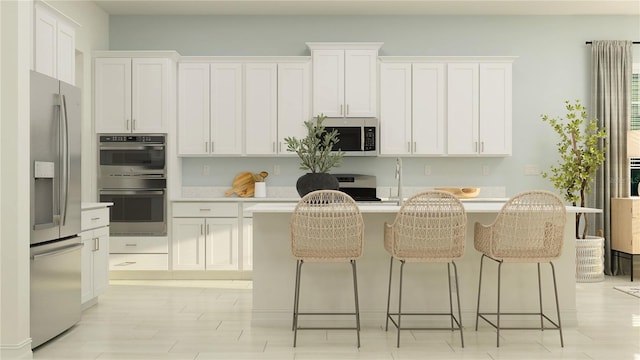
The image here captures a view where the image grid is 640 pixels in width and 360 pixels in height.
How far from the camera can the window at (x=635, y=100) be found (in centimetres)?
684

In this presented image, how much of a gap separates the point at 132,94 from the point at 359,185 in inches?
108

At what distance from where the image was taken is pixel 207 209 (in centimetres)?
623

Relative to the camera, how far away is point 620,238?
20.9 feet

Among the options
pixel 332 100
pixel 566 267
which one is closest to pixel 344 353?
pixel 566 267

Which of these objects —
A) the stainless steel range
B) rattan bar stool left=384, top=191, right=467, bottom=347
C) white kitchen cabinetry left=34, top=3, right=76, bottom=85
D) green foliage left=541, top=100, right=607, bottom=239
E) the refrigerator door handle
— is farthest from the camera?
the stainless steel range

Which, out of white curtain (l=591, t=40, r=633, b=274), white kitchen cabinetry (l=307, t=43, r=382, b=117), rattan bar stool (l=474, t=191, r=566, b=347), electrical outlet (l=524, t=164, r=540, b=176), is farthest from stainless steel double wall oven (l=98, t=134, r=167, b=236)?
white curtain (l=591, t=40, r=633, b=274)

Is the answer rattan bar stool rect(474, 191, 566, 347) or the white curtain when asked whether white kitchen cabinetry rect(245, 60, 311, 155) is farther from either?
the white curtain

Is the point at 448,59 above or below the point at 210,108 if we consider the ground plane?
above

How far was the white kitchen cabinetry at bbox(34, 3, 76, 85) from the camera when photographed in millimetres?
4309

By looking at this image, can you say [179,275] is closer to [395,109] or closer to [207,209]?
[207,209]

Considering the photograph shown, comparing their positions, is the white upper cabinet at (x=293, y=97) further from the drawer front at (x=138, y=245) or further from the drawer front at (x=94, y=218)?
the drawer front at (x=94, y=218)

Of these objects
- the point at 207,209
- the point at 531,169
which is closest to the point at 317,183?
the point at 207,209

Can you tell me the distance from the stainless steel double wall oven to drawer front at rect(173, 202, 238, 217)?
22 centimetres

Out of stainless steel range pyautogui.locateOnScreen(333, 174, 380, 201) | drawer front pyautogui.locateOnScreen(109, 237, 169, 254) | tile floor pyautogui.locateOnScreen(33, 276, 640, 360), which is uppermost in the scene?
stainless steel range pyautogui.locateOnScreen(333, 174, 380, 201)
